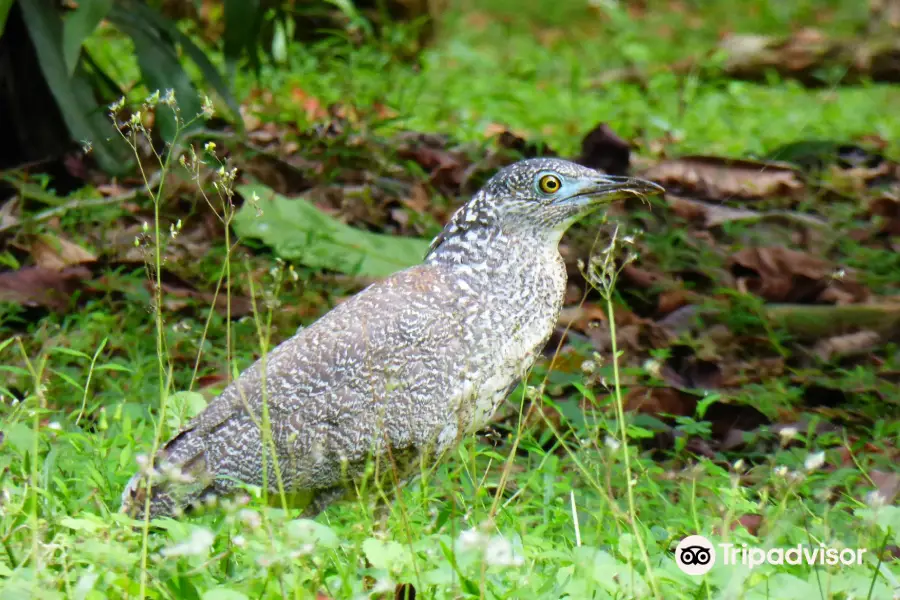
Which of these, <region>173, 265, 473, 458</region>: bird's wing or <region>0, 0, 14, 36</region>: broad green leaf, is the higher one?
<region>0, 0, 14, 36</region>: broad green leaf

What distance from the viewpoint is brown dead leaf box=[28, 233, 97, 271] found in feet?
19.4

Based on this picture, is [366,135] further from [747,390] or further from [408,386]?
[408,386]

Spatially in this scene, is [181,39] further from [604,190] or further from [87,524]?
[87,524]

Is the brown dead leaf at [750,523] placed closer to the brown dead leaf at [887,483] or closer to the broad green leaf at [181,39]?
the brown dead leaf at [887,483]

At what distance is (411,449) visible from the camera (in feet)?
12.5

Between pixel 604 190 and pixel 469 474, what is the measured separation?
95 centimetres

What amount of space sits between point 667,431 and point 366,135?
10.2 feet

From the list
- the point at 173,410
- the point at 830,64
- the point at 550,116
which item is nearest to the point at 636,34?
the point at 830,64

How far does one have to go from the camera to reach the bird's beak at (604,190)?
396 cm

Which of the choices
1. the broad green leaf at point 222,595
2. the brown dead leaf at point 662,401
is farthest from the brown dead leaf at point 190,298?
the broad green leaf at point 222,595

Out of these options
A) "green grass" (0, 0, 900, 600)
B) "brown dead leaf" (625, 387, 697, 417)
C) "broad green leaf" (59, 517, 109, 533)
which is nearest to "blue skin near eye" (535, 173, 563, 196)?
"green grass" (0, 0, 900, 600)

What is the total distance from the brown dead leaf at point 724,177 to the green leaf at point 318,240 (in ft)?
6.11

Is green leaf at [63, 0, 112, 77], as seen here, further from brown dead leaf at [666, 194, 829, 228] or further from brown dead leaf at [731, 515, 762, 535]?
brown dead leaf at [731, 515, 762, 535]

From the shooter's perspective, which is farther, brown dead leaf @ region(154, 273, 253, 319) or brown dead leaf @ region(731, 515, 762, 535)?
brown dead leaf @ region(154, 273, 253, 319)
